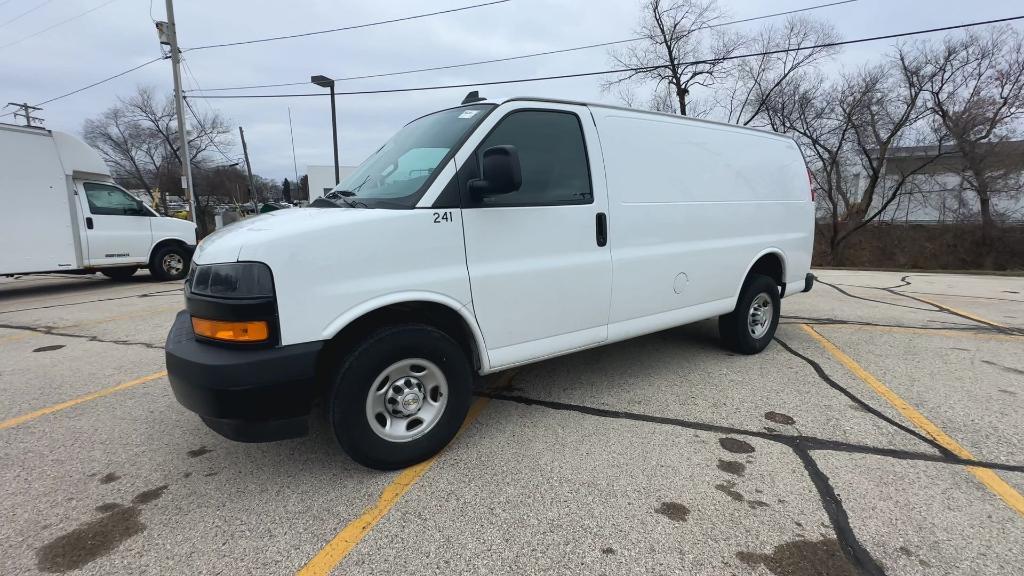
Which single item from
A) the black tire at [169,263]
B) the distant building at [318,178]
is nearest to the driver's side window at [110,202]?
the black tire at [169,263]

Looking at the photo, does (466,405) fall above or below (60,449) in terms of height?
above

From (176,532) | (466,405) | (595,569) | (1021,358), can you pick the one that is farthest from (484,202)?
(1021,358)

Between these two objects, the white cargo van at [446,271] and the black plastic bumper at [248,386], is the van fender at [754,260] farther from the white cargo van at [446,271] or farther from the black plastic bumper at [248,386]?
the black plastic bumper at [248,386]

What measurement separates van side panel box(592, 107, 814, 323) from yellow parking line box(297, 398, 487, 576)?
1.78 m

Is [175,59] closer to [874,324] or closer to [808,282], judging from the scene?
[808,282]

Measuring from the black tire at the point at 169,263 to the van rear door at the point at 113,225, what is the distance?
26 centimetres

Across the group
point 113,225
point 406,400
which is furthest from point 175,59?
point 406,400

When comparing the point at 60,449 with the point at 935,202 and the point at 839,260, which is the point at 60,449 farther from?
the point at 935,202

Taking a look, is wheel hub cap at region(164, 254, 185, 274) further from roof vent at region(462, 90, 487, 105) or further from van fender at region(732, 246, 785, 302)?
van fender at region(732, 246, 785, 302)

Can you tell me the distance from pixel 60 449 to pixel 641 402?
3.99m

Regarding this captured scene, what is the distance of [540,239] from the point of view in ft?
10.4

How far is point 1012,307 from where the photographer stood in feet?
25.3

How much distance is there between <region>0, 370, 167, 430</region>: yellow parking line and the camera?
12.0 ft

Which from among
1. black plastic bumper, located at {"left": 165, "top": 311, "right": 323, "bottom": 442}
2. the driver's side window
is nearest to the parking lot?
black plastic bumper, located at {"left": 165, "top": 311, "right": 323, "bottom": 442}
